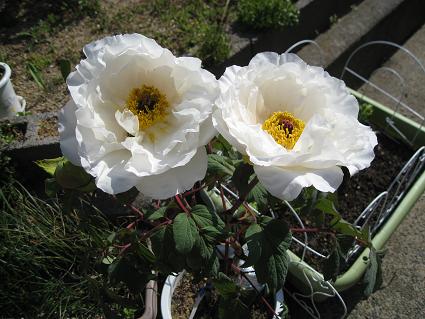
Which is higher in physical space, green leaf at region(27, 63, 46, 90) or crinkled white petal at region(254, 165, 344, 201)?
crinkled white petal at region(254, 165, 344, 201)

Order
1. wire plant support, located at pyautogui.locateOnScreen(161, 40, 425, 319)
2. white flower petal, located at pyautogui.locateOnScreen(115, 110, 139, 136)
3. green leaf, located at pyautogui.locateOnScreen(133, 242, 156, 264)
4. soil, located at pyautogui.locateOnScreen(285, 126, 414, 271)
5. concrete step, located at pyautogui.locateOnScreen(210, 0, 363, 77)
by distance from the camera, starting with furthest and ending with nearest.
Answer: concrete step, located at pyautogui.locateOnScreen(210, 0, 363, 77) → soil, located at pyautogui.locateOnScreen(285, 126, 414, 271) → wire plant support, located at pyautogui.locateOnScreen(161, 40, 425, 319) → green leaf, located at pyautogui.locateOnScreen(133, 242, 156, 264) → white flower petal, located at pyautogui.locateOnScreen(115, 110, 139, 136)

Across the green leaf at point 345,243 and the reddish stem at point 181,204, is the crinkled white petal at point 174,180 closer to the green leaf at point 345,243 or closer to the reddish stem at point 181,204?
the reddish stem at point 181,204

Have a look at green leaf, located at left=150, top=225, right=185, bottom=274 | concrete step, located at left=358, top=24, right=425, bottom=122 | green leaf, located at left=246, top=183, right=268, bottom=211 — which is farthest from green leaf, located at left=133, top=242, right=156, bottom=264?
concrete step, located at left=358, top=24, right=425, bottom=122

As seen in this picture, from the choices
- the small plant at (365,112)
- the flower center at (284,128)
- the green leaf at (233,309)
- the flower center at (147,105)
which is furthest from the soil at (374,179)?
the flower center at (147,105)

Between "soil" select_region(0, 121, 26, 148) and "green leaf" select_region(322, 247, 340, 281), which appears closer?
"green leaf" select_region(322, 247, 340, 281)

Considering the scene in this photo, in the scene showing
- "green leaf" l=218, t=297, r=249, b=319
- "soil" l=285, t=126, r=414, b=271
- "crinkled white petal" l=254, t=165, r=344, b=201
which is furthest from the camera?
"soil" l=285, t=126, r=414, b=271

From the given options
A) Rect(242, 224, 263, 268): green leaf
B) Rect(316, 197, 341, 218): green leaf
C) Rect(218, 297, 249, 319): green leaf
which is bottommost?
Rect(218, 297, 249, 319): green leaf

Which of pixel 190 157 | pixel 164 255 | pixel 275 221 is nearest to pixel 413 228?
pixel 275 221

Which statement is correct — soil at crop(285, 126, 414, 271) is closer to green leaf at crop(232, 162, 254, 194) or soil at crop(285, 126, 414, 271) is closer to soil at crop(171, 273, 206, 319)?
soil at crop(171, 273, 206, 319)
